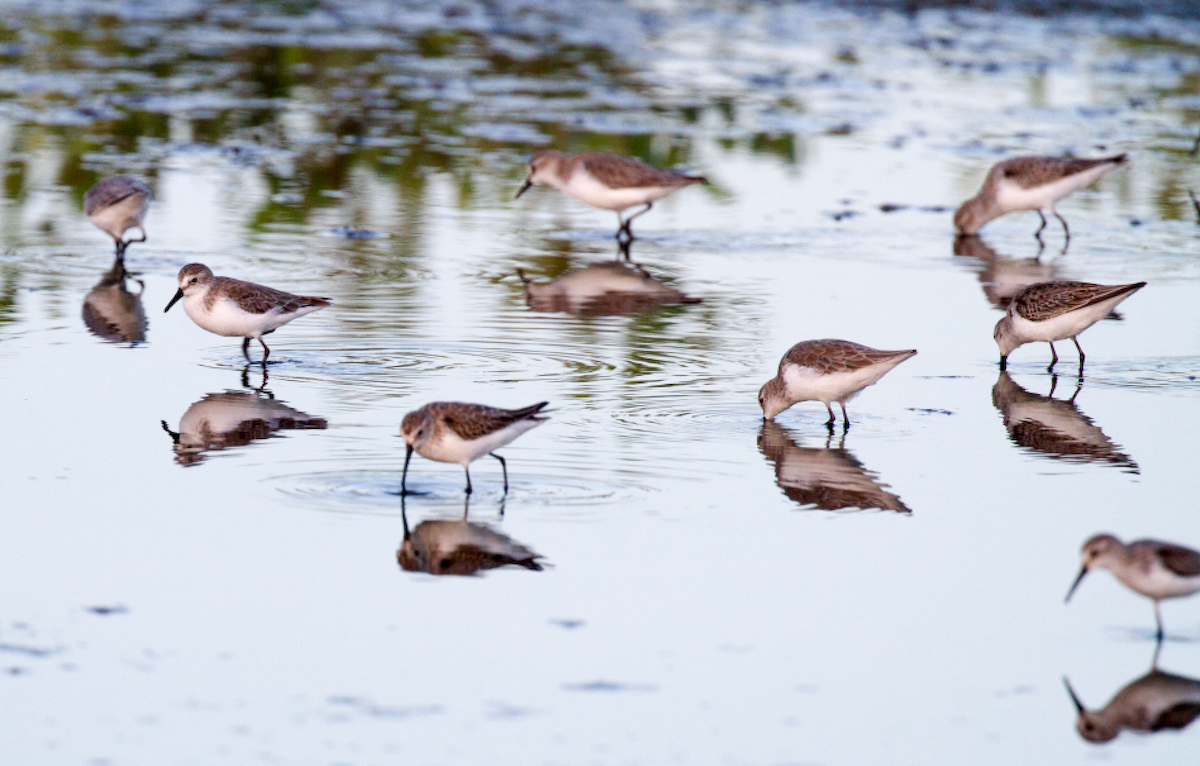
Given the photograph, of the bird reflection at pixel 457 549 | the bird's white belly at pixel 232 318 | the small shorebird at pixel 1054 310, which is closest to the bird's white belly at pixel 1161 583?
the bird reflection at pixel 457 549

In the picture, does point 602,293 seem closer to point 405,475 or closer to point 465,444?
point 405,475

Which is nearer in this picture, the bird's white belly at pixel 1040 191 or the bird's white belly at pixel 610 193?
the bird's white belly at pixel 610 193

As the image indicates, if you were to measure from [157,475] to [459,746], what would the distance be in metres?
3.63

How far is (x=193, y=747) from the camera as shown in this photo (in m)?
6.05

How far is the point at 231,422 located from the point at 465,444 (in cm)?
227

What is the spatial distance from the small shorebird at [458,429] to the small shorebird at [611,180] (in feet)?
28.5

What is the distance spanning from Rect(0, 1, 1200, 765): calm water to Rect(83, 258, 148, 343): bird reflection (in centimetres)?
7

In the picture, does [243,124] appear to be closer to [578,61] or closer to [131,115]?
[131,115]

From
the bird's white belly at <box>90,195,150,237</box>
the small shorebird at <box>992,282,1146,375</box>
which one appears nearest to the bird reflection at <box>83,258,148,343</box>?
the bird's white belly at <box>90,195,150,237</box>

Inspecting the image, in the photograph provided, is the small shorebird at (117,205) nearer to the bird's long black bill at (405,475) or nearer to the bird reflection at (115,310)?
the bird reflection at (115,310)

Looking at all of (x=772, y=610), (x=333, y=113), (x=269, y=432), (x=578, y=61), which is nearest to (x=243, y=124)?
(x=333, y=113)

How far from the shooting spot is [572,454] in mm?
9688

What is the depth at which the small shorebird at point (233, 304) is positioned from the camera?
11938 mm

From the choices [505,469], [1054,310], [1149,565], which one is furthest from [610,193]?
[1149,565]
